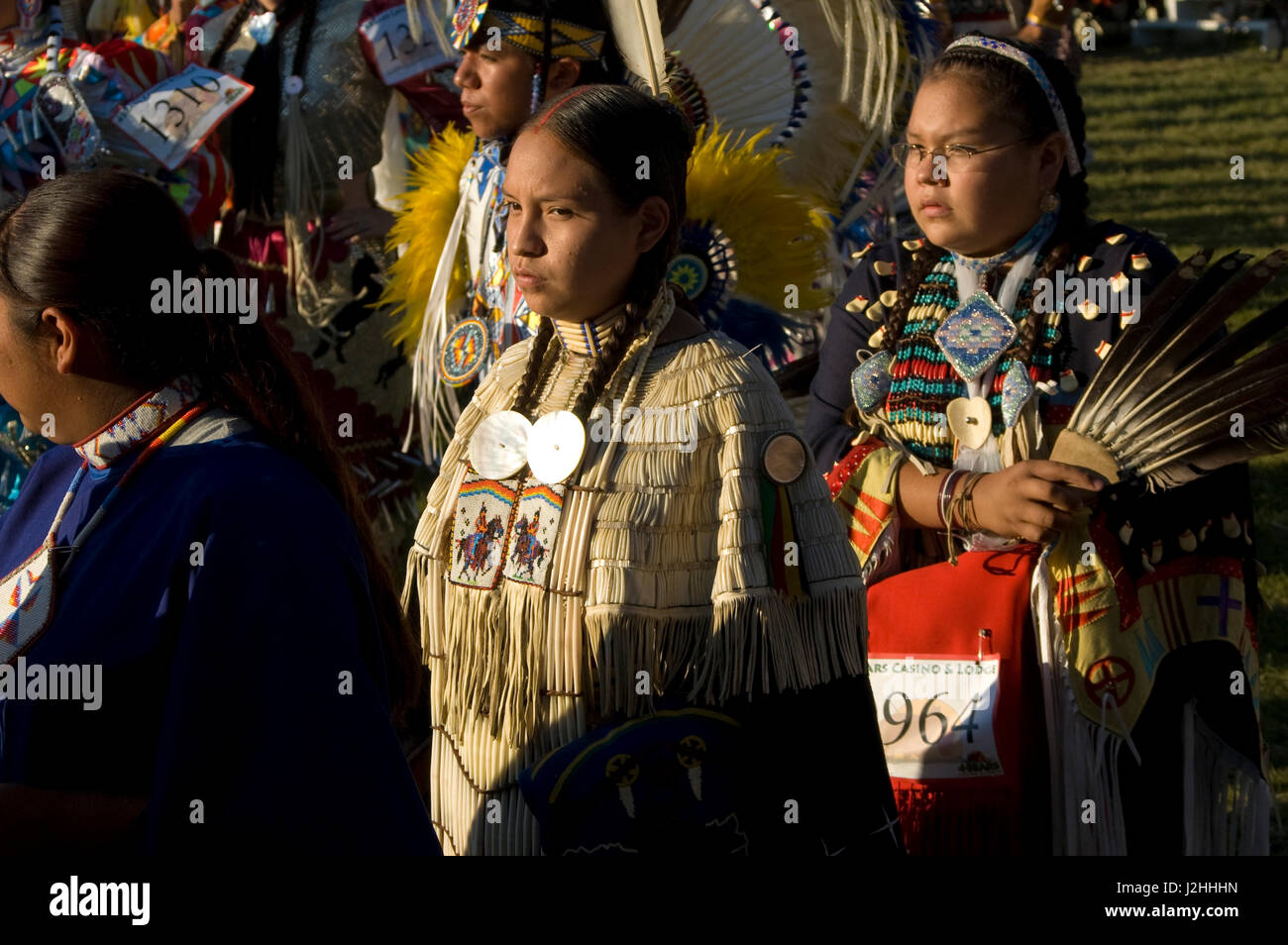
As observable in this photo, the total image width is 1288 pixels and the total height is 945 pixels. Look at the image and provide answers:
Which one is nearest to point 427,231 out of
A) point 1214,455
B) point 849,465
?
point 849,465

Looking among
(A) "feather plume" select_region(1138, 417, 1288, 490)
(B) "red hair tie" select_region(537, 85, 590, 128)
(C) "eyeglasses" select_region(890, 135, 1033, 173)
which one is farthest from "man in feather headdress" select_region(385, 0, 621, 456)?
(A) "feather plume" select_region(1138, 417, 1288, 490)

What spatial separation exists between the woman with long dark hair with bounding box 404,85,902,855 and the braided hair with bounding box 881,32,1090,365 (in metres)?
0.56

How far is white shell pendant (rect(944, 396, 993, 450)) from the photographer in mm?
2504

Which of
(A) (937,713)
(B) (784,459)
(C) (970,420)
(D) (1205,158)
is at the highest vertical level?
(D) (1205,158)

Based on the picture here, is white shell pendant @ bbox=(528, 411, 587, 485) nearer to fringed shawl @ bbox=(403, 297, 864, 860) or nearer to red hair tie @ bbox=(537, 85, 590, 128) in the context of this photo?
fringed shawl @ bbox=(403, 297, 864, 860)

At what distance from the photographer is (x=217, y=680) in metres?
1.73

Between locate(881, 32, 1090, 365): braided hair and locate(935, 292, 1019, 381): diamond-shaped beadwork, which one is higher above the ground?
locate(881, 32, 1090, 365): braided hair

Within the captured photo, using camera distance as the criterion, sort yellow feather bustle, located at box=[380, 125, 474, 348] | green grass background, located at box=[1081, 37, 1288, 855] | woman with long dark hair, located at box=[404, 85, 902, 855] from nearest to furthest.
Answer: woman with long dark hair, located at box=[404, 85, 902, 855]
yellow feather bustle, located at box=[380, 125, 474, 348]
green grass background, located at box=[1081, 37, 1288, 855]

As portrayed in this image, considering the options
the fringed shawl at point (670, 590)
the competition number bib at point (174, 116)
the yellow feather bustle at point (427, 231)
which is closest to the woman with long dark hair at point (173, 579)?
the fringed shawl at point (670, 590)

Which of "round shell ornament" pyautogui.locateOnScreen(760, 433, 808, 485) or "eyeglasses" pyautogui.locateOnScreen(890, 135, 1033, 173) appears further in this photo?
"eyeglasses" pyautogui.locateOnScreen(890, 135, 1033, 173)

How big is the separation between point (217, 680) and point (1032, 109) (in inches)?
57.5

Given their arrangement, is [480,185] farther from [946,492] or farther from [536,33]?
[946,492]
